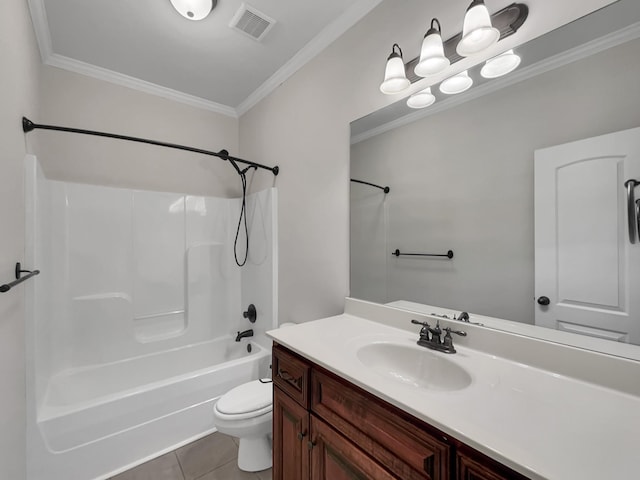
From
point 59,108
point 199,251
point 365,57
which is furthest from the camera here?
point 199,251

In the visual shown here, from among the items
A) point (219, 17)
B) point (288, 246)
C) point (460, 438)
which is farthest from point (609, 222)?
point (219, 17)

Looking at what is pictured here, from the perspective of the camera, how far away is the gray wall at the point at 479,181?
2.85 feet

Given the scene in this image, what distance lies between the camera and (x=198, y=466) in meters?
1.63

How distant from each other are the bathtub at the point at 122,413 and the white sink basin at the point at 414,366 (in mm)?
1178

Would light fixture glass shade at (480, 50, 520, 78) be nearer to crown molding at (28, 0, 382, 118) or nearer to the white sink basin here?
crown molding at (28, 0, 382, 118)

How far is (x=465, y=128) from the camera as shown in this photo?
1.19 m

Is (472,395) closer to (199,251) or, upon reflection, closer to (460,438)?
(460,438)

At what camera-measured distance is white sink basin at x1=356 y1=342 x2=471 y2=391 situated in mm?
996

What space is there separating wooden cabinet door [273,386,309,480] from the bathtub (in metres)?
0.84

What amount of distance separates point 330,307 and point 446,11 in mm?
1580

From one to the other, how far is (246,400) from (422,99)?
1839mm

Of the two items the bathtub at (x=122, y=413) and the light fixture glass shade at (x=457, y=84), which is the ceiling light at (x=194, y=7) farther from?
the bathtub at (x=122, y=413)

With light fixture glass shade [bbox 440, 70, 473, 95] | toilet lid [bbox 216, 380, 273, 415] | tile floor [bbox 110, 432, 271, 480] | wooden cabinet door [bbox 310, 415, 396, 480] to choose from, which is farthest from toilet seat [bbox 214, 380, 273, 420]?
light fixture glass shade [bbox 440, 70, 473, 95]

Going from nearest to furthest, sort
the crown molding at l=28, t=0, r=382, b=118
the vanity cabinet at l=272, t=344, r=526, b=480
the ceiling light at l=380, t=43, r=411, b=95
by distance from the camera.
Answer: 1. the vanity cabinet at l=272, t=344, r=526, b=480
2. the ceiling light at l=380, t=43, r=411, b=95
3. the crown molding at l=28, t=0, r=382, b=118
